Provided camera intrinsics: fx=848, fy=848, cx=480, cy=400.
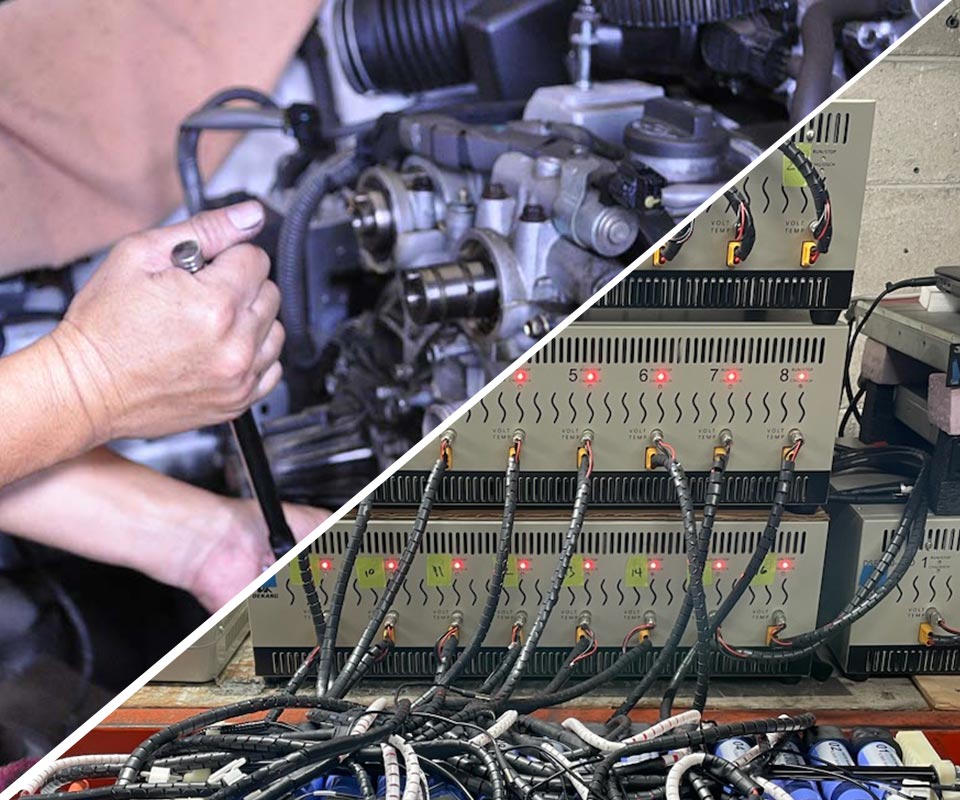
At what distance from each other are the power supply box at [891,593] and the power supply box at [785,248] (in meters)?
0.28

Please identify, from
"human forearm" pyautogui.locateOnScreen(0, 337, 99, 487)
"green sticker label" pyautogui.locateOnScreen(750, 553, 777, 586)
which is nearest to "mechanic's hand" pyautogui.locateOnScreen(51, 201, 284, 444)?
"human forearm" pyautogui.locateOnScreen(0, 337, 99, 487)

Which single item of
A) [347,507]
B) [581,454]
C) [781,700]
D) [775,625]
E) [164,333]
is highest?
[164,333]

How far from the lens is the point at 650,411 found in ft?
2.78

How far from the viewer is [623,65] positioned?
1.87 ft

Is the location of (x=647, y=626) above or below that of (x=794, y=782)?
above

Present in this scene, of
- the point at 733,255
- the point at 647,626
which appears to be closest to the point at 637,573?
the point at 647,626

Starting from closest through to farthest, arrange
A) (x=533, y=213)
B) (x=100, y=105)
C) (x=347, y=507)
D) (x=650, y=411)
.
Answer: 1. (x=100, y=105)
2. (x=347, y=507)
3. (x=533, y=213)
4. (x=650, y=411)

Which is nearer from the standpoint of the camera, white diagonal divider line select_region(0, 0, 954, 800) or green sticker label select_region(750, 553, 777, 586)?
white diagonal divider line select_region(0, 0, 954, 800)

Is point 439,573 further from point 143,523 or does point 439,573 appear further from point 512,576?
point 143,523

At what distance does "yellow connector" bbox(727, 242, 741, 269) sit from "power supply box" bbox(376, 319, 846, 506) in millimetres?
70

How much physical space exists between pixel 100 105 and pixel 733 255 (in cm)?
60

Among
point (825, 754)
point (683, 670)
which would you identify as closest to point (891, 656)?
point (825, 754)

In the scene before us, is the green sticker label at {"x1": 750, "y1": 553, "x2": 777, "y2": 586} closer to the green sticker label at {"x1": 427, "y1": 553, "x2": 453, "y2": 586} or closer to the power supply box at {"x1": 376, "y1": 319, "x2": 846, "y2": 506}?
the power supply box at {"x1": 376, "y1": 319, "x2": 846, "y2": 506}

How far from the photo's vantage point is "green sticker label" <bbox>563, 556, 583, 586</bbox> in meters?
0.96
